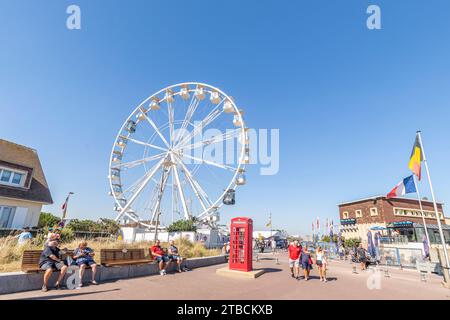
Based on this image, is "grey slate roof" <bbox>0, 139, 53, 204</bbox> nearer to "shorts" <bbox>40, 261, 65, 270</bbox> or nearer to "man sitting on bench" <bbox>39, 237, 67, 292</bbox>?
"man sitting on bench" <bbox>39, 237, 67, 292</bbox>

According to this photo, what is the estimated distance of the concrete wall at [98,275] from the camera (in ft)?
19.4

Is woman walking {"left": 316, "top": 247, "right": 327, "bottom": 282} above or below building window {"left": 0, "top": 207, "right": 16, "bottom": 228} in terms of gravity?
below

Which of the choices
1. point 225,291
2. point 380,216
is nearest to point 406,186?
point 225,291

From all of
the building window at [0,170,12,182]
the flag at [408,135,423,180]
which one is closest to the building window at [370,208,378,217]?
the flag at [408,135,423,180]

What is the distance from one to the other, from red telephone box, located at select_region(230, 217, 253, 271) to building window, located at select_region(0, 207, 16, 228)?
1517 centimetres

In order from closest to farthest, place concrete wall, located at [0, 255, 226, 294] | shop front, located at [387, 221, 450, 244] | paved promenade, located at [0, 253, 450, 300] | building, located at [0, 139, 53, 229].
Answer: concrete wall, located at [0, 255, 226, 294] → paved promenade, located at [0, 253, 450, 300] → building, located at [0, 139, 53, 229] → shop front, located at [387, 221, 450, 244]

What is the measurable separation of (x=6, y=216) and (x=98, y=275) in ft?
43.7

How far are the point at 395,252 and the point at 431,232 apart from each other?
18.3 m

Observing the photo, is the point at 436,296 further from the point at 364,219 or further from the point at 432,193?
the point at 364,219

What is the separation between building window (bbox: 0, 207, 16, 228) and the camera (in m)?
16.0

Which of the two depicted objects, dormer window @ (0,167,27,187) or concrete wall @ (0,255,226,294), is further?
dormer window @ (0,167,27,187)

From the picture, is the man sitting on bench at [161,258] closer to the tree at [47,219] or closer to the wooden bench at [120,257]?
the wooden bench at [120,257]
